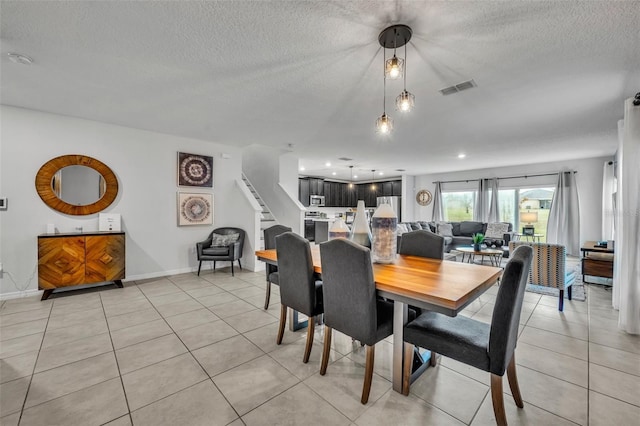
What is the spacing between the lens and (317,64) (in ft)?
7.73

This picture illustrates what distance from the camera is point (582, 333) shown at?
2.61 meters

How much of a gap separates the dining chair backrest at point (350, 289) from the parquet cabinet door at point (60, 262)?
362 cm

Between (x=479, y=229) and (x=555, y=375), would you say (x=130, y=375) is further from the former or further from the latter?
(x=479, y=229)

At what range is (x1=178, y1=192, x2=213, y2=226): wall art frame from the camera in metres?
4.77

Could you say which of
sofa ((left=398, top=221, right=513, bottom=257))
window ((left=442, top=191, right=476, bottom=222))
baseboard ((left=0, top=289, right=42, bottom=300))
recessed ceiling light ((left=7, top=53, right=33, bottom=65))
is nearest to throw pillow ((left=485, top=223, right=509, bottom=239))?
sofa ((left=398, top=221, right=513, bottom=257))

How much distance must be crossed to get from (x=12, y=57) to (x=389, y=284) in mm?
3522

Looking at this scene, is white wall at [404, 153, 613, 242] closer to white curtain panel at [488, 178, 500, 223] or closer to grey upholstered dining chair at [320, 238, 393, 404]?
white curtain panel at [488, 178, 500, 223]

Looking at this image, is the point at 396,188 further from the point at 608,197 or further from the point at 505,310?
the point at 505,310

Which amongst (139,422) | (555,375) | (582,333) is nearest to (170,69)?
(139,422)

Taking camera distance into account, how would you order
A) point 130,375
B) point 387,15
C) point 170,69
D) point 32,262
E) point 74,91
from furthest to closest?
point 32,262 → point 74,91 → point 170,69 → point 130,375 → point 387,15

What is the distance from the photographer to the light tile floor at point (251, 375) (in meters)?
1.57

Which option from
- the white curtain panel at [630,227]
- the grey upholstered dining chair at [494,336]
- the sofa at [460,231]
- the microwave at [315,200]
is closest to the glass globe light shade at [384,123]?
the grey upholstered dining chair at [494,336]

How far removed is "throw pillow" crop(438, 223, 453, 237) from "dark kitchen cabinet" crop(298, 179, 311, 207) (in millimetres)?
4358

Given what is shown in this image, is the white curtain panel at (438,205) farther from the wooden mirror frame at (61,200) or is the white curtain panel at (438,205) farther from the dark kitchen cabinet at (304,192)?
the wooden mirror frame at (61,200)
